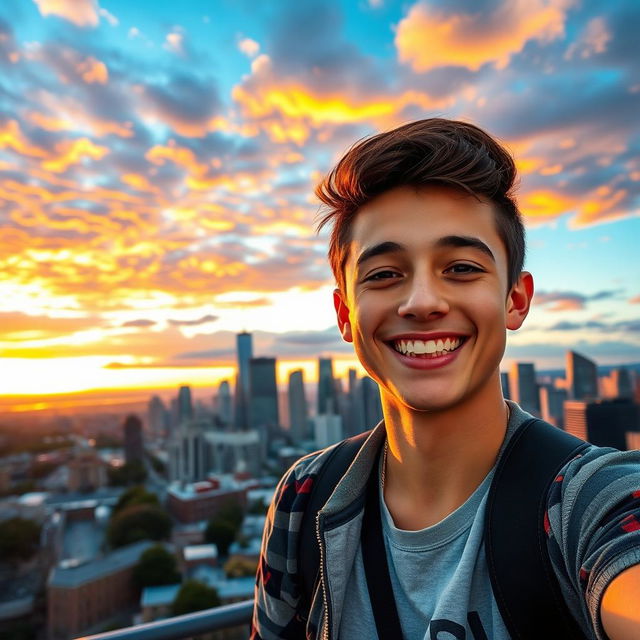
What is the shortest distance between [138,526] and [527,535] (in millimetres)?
26853

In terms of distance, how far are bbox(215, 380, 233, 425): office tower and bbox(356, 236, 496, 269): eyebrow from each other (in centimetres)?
5383

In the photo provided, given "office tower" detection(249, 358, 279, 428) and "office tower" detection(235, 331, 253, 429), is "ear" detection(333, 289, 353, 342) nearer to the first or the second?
"office tower" detection(235, 331, 253, 429)

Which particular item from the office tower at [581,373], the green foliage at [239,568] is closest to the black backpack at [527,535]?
the green foliage at [239,568]

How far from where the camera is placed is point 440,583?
3.23ft

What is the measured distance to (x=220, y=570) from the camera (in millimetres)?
20969

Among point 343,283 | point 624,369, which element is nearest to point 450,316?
point 343,283

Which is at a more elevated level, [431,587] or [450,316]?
[450,316]

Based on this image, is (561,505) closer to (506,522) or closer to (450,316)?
(506,522)

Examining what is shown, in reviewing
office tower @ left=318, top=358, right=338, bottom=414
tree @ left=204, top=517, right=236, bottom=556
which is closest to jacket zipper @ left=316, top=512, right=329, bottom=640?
tree @ left=204, top=517, right=236, bottom=556

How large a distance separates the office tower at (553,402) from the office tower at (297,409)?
1045 inches

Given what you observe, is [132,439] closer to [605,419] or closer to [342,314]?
[605,419]

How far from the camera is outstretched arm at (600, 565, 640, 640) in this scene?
0.68 m

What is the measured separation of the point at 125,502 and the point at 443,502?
31465mm

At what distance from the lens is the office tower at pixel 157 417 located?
55.6 m
